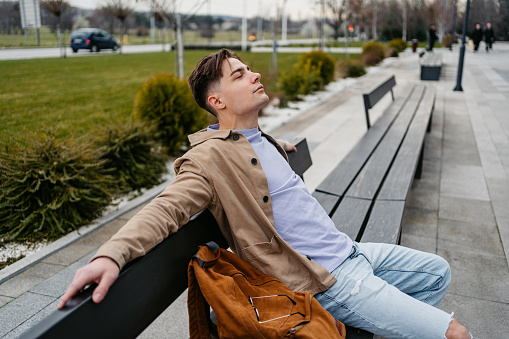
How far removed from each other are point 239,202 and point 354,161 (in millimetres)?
2524

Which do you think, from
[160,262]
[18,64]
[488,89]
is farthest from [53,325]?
[18,64]

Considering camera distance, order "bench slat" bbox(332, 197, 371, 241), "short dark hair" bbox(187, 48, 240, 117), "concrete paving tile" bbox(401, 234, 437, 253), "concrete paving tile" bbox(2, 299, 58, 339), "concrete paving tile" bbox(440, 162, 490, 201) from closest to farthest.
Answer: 1. "short dark hair" bbox(187, 48, 240, 117)
2. "concrete paving tile" bbox(2, 299, 58, 339)
3. "bench slat" bbox(332, 197, 371, 241)
4. "concrete paving tile" bbox(401, 234, 437, 253)
5. "concrete paving tile" bbox(440, 162, 490, 201)

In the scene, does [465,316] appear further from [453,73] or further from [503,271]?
[453,73]

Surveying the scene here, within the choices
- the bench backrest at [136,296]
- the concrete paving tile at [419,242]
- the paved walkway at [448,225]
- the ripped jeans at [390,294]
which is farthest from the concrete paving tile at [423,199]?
the bench backrest at [136,296]

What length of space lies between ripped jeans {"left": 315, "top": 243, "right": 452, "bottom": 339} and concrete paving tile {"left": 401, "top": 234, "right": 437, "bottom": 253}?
1496mm

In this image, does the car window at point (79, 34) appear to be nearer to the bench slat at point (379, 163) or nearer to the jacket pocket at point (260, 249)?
the bench slat at point (379, 163)

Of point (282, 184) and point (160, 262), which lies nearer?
point (160, 262)

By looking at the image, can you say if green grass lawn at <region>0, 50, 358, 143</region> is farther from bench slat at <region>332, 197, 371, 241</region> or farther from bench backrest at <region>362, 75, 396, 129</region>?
bench slat at <region>332, 197, 371, 241</region>

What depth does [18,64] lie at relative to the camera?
49.9ft

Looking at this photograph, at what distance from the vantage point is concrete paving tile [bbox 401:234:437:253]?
3492mm

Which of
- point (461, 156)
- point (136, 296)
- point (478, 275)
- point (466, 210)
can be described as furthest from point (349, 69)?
point (136, 296)

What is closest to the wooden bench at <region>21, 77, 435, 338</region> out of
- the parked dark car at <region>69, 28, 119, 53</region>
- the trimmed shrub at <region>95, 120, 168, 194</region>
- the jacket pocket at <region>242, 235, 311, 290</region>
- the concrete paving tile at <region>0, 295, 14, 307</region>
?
the jacket pocket at <region>242, 235, 311, 290</region>

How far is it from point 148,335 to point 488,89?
11.9 m

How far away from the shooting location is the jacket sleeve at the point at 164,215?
1274 mm
